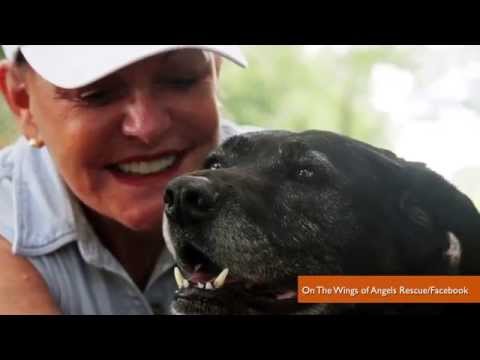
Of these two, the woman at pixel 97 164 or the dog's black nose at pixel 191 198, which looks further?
the woman at pixel 97 164

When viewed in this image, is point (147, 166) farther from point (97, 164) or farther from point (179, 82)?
point (179, 82)

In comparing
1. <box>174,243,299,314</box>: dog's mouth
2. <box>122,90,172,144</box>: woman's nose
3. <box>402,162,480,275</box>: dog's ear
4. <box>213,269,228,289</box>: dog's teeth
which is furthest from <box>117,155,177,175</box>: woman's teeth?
<box>402,162,480,275</box>: dog's ear

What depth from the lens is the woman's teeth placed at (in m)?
2.94

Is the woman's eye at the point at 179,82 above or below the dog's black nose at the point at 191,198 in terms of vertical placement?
above

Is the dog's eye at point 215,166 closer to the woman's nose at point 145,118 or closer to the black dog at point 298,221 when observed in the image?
the black dog at point 298,221

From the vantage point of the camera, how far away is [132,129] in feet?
9.20

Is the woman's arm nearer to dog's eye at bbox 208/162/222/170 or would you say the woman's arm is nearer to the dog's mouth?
the dog's mouth

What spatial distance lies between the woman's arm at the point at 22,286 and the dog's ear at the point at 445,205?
1592 millimetres

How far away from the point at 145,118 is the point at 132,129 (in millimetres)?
72

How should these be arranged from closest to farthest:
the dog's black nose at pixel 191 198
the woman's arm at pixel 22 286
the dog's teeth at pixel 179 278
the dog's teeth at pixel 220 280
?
1. the dog's black nose at pixel 191 198
2. the dog's teeth at pixel 220 280
3. the dog's teeth at pixel 179 278
4. the woman's arm at pixel 22 286

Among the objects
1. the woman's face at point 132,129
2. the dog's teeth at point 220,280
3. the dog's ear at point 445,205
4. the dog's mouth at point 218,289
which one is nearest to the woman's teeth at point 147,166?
the woman's face at point 132,129

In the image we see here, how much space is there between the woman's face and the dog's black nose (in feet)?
1.06

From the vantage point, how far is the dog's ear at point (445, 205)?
2863mm

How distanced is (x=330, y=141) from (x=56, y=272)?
1.30 meters
